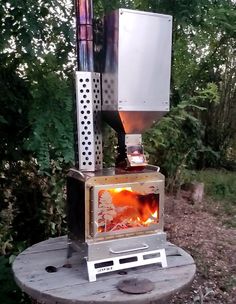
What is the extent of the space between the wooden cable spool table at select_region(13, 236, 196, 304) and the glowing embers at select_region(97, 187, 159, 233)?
21cm

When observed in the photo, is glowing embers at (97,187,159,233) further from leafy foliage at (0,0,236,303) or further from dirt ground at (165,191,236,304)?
dirt ground at (165,191,236,304)

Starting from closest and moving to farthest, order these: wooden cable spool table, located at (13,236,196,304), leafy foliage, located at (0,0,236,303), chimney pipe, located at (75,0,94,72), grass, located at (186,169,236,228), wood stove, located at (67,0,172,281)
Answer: wooden cable spool table, located at (13,236,196,304)
wood stove, located at (67,0,172,281)
chimney pipe, located at (75,0,94,72)
leafy foliage, located at (0,0,236,303)
grass, located at (186,169,236,228)

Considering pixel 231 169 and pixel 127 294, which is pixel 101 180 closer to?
pixel 127 294

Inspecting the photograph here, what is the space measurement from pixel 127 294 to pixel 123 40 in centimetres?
103

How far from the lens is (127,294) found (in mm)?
1507

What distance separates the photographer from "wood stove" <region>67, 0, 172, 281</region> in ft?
5.26

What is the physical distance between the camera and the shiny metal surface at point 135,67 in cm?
158

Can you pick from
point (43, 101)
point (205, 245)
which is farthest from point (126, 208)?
point (205, 245)

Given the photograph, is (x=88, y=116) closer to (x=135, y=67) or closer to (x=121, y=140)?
(x=121, y=140)

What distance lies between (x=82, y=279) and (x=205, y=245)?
2.07 m

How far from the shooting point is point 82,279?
1625 mm

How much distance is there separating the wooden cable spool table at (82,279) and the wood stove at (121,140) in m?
0.05

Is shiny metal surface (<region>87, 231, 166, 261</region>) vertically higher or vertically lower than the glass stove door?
lower

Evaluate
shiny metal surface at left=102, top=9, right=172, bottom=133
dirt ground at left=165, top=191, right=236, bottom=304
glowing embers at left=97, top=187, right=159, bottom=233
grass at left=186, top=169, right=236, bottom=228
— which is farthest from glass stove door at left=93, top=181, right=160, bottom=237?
grass at left=186, top=169, right=236, bottom=228
